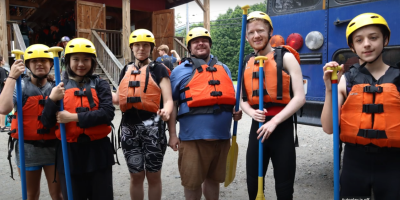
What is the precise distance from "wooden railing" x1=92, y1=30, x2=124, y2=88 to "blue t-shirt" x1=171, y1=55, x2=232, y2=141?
29.1 ft

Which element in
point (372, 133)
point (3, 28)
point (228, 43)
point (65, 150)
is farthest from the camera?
point (228, 43)

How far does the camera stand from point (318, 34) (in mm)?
3828

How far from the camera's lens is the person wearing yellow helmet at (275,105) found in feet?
7.96

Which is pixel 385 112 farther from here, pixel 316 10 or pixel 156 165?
pixel 316 10

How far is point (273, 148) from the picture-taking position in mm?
2512

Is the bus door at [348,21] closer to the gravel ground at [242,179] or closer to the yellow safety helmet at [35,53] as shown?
the gravel ground at [242,179]

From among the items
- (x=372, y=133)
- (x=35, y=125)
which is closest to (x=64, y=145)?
(x=35, y=125)

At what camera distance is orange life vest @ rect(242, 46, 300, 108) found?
2.46 metres

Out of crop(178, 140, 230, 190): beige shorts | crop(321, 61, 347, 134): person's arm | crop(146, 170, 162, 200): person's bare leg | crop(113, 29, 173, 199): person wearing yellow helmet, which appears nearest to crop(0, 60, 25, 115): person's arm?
crop(113, 29, 173, 199): person wearing yellow helmet

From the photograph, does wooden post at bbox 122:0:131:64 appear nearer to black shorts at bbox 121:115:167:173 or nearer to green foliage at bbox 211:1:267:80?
black shorts at bbox 121:115:167:173

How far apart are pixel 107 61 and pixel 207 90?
33.1 ft

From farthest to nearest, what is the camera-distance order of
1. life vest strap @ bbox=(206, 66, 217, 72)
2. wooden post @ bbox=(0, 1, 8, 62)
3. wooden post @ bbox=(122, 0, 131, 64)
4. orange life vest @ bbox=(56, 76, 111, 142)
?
wooden post @ bbox=(122, 0, 131, 64), wooden post @ bbox=(0, 1, 8, 62), life vest strap @ bbox=(206, 66, 217, 72), orange life vest @ bbox=(56, 76, 111, 142)

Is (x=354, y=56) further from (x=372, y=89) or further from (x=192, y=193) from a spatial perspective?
(x=192, y=193)

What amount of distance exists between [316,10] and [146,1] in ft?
41.0
